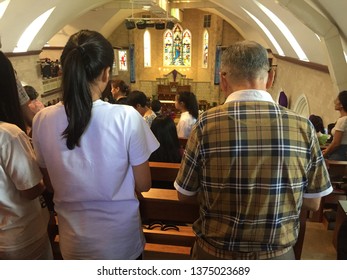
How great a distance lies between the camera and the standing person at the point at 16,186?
1.24 meters

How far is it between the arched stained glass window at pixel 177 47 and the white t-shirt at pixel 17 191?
15.8 m

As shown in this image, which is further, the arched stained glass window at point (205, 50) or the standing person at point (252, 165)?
the arched stained glass window at point (205, 50)

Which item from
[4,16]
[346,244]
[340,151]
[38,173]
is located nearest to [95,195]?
[38,173]

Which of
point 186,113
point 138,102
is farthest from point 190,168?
point 186,113

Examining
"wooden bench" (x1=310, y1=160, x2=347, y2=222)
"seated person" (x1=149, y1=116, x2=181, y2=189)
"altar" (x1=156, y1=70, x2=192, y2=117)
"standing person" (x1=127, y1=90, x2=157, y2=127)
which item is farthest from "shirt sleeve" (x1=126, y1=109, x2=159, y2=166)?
"altar" (x1=156, y1=70, x2=192, y2=117)

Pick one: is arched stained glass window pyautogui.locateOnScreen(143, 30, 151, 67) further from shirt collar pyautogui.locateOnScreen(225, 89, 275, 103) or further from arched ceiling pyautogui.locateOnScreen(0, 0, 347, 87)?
shirt collar pyautogui.locateOnScreen(225, 89, 275, 103)

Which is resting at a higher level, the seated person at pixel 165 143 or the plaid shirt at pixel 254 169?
the plaid shirt at pixel 254 169

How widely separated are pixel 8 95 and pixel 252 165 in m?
1.10

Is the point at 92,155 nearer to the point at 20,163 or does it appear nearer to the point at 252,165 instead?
the point at 20,163

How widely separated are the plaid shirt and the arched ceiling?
3.40m

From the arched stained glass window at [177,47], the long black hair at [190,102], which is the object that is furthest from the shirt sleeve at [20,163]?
the arched stained glass window at [177,47]

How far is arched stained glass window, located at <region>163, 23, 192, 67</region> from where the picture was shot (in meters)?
16.3

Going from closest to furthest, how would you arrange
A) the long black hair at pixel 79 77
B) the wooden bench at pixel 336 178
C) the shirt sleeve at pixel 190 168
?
the long black hair at pixel 79 77, the shirt sleeve at pixel 190 168, the wooden bench at pixel 336 178

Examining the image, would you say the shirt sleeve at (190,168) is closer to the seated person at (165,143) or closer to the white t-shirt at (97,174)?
the white t-shirt at (97,174)
